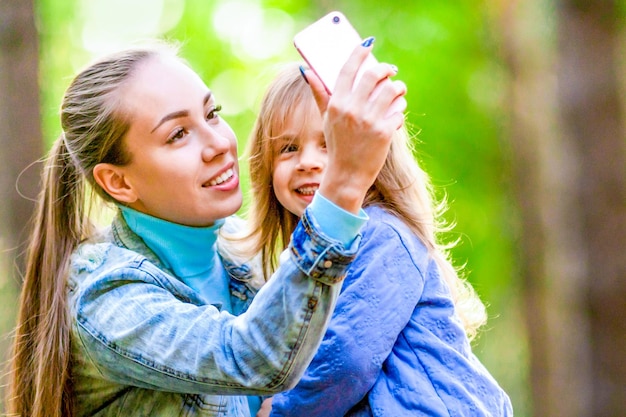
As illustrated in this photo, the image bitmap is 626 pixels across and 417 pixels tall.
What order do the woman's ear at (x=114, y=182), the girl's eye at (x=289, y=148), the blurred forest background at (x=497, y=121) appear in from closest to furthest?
the woman's ear at (x=114, y=182) → the girl's eye at (x=289, y=148) → the blurred forest background at (x=497, y=121)

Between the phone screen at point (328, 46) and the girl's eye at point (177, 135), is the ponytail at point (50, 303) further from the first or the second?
the phone screen at point (328, 46)

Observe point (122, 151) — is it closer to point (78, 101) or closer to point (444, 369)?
point (78, 101)

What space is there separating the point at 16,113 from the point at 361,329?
11.4 ft

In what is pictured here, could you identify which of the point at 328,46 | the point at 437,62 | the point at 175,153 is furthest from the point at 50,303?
the point at 437,62

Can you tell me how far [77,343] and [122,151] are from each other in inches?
22.1

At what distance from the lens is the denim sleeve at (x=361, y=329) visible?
7.91ft

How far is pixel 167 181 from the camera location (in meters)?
2.45

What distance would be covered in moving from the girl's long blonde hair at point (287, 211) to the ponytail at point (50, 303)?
0.65 meters

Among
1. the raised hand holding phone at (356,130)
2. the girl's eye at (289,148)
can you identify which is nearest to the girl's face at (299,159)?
the girl's eye at (289,148)

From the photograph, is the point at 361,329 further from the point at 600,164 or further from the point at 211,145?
the point at 600,164

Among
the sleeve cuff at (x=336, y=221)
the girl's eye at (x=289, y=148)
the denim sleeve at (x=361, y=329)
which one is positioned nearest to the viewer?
the sleeve cuff at (x=336, y=221)

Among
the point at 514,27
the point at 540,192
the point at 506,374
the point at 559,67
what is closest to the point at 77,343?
the point at 559,67

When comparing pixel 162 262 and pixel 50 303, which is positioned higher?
pixel 162 262

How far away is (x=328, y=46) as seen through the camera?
2182 millimetres
